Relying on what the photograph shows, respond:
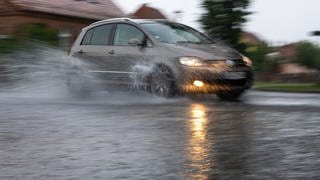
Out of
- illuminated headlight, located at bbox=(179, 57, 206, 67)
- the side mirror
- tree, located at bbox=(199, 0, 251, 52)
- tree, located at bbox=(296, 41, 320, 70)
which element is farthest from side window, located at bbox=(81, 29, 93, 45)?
tree, located at bbox=(296, 41, 320, 70)

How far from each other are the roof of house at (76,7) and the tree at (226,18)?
15.8 metres

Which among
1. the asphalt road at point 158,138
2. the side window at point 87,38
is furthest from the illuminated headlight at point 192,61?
the side window at point 87,38

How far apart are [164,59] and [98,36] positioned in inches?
92.3

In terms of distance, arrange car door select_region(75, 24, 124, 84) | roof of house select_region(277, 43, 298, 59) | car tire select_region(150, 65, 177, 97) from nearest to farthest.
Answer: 1. car tire select_region(150, 65, 177, 97)
2. car door select_region(75, 24, 124, 84)
3. roof of house select_region(277, 43, 298, 59)

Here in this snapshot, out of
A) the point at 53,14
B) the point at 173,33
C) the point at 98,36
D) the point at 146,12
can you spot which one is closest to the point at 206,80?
the point at 173,33

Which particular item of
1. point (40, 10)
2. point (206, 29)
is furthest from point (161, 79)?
point (40, 10)

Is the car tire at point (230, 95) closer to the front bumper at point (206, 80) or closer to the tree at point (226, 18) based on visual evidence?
the front bumper at point (206, 80)

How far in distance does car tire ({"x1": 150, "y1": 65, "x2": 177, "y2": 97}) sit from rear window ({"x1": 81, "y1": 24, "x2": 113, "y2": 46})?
1708mm

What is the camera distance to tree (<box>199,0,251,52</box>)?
19141 mm

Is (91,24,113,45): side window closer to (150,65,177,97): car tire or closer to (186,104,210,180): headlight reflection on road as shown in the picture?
(150,65,177,97): car tire

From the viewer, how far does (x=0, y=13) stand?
33.8 m

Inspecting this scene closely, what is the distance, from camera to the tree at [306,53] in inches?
972

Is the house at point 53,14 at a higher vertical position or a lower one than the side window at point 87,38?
higher

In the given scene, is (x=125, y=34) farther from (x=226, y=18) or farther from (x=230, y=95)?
(x=226, y=18)
